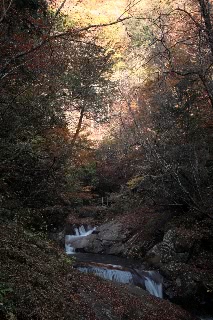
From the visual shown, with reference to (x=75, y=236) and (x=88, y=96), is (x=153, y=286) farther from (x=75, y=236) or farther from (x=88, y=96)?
(x=88, y=96)

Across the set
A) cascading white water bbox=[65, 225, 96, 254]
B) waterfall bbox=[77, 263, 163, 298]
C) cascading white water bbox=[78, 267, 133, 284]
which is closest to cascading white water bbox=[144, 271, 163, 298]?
waterfall bbox=[77, 263, 163, 298]

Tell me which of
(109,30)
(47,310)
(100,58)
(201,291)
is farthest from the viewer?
(109,30)

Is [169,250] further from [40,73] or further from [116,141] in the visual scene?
[116,141]

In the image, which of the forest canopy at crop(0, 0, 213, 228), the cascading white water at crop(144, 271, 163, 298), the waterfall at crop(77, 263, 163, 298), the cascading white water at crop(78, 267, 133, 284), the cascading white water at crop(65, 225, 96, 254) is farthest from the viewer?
the cascading white water at crop(65, 225, 96, 254)

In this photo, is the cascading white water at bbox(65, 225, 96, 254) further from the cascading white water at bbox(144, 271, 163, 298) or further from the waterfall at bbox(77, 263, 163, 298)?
the cascading white water at bbox(144, 271, 163, 298)

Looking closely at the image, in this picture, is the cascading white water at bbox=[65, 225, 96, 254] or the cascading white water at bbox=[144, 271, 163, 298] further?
the cascading white water at bbox=[65, 225, 96, 254]

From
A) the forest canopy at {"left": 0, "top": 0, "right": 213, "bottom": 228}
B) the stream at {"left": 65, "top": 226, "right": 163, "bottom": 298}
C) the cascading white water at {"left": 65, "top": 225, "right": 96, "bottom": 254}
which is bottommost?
the stream at {"left": 65, "top": 226, "right": 163, "bottom": 298}

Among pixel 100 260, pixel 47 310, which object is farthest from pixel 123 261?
pixel 47 310

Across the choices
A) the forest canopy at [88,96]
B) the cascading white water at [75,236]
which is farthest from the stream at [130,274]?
the cascading white water at [75,236]

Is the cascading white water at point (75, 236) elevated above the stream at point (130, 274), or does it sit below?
above

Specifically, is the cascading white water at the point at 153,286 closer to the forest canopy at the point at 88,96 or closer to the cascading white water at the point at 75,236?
the forest canopy at the point at 88,96

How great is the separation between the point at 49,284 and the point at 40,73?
7683mm

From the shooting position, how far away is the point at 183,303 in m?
11.2

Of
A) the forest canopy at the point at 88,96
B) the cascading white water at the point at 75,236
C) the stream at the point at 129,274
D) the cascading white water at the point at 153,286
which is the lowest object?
the cascading white water at the point at 153,286
